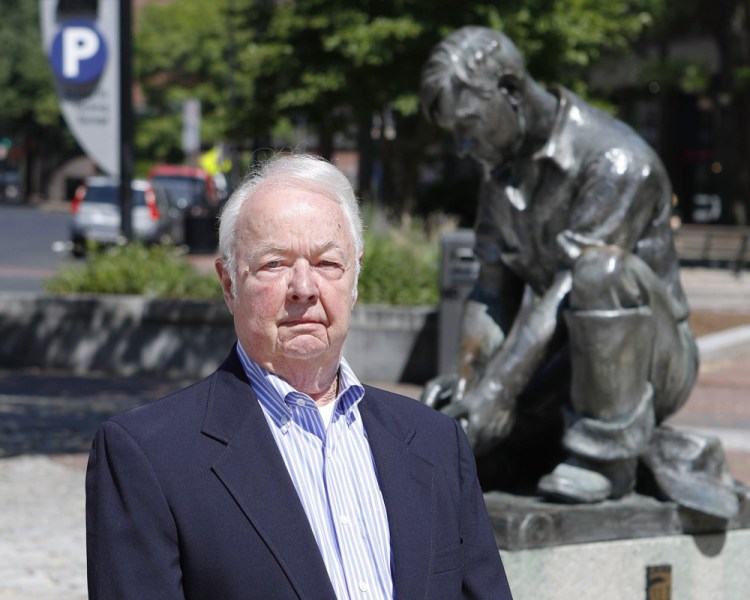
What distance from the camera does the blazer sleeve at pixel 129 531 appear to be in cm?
246

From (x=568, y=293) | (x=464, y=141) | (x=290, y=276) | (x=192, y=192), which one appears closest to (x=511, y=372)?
(x=568, y=293)

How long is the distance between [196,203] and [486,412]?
106ft

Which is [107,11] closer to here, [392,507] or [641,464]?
[641,464]

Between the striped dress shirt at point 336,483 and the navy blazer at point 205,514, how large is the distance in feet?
0.10

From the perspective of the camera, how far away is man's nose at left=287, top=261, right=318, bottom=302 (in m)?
2.60

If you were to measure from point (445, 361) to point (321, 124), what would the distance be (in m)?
13.5

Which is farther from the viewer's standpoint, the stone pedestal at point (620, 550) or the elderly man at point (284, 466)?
the stone pedestal at point (620, 550)

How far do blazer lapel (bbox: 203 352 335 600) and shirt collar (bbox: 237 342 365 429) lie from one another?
0.13 feet

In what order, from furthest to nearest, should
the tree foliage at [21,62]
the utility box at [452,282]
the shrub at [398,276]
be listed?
the tree foliage at [21,62] → the shrub at [398,276] → the utility box at [452,282]

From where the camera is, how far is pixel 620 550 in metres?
4.90

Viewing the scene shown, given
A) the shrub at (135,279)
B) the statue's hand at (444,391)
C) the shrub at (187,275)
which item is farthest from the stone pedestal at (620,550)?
Result: the shrub at (135,279)

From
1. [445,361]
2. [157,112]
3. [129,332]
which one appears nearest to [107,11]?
[129,332]

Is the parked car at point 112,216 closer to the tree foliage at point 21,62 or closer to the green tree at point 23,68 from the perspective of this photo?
the green tree at point 23,68

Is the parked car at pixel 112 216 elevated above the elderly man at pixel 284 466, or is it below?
below
